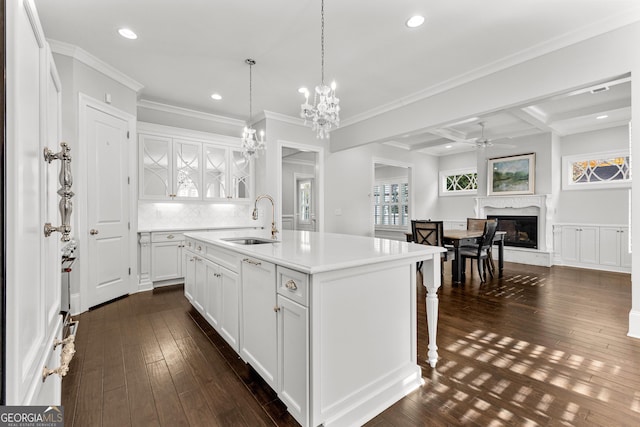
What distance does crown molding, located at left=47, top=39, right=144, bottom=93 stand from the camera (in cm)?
305

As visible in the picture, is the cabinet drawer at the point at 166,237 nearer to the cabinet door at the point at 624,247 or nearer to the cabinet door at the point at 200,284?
the cabinet door at the point at 200,284

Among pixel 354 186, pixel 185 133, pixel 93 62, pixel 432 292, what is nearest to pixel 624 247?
pixel 354 186

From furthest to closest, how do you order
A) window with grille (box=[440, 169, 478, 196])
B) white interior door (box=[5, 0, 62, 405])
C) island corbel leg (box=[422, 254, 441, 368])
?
window with grille (box=[440, 169, 478, 196]) → island corbel leg (box=[422, 254, 441, 368]) → white interior door (box=[5, 0, 62, 405])

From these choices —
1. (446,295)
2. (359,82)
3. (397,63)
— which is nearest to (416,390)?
(446,295)

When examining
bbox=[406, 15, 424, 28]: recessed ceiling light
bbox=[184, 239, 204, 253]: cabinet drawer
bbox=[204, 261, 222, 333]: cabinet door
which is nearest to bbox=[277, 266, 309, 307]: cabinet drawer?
bbox=[204, 261, 222, 333]: cabinet door

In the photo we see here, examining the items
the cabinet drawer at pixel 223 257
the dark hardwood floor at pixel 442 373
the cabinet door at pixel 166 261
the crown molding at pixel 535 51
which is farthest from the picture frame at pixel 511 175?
the cabinet door at pixel 166 261

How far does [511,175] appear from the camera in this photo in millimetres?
6332

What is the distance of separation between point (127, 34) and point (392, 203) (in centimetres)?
747

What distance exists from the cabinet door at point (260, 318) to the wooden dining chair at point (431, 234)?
10.6 feet

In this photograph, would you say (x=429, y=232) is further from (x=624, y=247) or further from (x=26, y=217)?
(x=26, y=217)

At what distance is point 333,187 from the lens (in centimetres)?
586

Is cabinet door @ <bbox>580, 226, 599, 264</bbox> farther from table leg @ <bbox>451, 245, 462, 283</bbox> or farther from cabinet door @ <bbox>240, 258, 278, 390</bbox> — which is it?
cabinet door @ <bbox>240, 258, 278, 390</bbox>

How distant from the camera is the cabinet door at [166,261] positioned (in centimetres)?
415

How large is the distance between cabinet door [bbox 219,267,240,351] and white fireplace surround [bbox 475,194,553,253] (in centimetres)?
632
